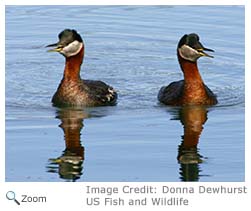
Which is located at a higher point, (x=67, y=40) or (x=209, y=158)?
(x=67, y=40)

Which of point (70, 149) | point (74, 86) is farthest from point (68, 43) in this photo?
point (70, 149)

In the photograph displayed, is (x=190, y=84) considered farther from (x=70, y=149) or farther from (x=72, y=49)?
(x=70, y=149)

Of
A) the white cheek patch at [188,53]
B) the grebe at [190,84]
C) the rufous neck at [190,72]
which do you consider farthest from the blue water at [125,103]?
the white cheek patch at [188,53]

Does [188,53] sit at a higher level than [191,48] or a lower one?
lower

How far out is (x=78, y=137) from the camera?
54.3ft

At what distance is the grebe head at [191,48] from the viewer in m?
18.8

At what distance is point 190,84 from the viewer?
62.1 ft

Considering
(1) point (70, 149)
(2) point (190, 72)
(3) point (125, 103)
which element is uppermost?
(2) point (190, 72)

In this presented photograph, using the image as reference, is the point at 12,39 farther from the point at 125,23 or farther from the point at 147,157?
the point at 147,157

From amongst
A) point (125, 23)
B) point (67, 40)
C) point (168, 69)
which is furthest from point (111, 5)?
point (67, 40)

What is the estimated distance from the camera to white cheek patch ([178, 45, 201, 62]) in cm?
1889

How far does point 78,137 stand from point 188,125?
80.3 inches

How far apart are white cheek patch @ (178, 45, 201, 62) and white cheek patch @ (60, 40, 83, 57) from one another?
6.01ft

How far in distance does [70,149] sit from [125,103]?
3523 mm
